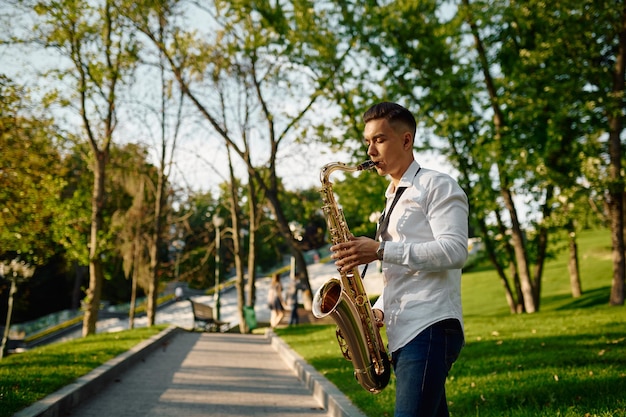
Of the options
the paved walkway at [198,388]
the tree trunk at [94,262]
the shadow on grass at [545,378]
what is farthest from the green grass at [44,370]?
the tree trunk at [94,262]

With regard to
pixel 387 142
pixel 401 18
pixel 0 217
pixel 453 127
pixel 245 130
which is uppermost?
pixel 401 18

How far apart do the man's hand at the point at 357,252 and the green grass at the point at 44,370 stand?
4065 mm

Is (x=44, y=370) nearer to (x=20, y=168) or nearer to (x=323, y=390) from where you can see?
(x=323, y=390)

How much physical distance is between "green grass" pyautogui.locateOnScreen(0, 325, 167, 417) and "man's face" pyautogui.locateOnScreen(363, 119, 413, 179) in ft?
14.1

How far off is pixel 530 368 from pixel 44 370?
6.24 meters

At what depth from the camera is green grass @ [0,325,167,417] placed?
6129mm

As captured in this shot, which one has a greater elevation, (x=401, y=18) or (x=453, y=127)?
(x=401, y=18)

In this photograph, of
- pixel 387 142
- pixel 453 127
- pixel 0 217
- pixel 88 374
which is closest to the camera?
pixel 387 142

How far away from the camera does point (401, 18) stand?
59.8 ft

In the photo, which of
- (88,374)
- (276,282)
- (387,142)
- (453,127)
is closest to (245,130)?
(276,282)

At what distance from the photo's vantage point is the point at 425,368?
2.69 meters

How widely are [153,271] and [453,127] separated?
13.2 m

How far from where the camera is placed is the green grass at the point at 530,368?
5.55m

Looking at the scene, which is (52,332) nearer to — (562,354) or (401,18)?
(401,18)
